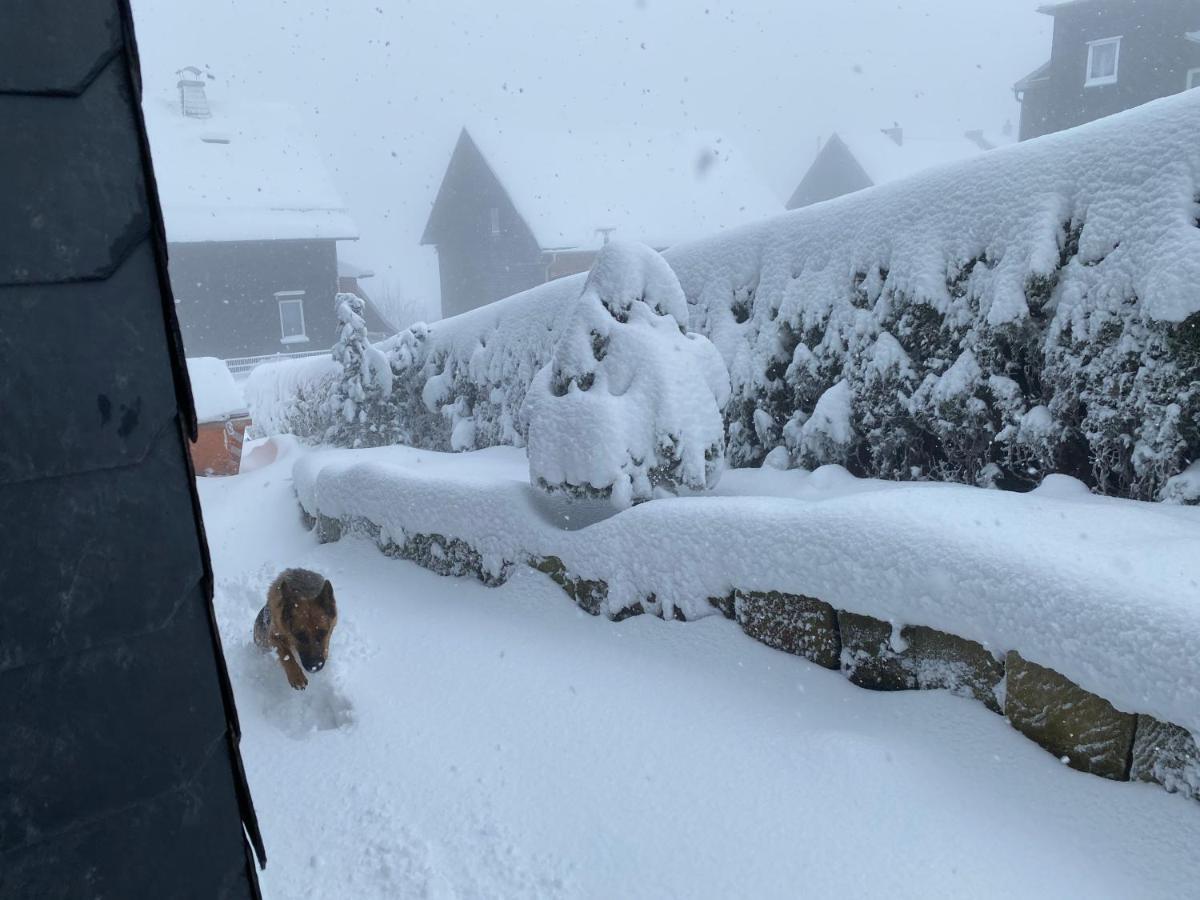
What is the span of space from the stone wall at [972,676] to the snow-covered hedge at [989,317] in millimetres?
1450

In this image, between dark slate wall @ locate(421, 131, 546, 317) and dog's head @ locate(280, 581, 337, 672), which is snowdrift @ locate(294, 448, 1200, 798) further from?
dark slate wall @ locate(421, 131, 546, 317)

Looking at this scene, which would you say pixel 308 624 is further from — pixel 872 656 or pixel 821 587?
pixel 872 656

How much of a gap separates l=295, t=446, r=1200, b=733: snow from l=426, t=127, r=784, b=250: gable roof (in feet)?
75.3

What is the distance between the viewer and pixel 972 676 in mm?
3057

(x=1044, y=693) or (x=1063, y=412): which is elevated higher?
(x=1063, y=412)

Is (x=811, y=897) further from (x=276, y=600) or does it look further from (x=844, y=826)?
(x=276, y=600)

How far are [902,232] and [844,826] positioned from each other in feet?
11.9

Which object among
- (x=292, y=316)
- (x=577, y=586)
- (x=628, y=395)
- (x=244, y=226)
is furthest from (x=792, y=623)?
(x=292, y=316)

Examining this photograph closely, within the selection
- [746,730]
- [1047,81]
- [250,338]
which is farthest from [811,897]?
[1047,81]

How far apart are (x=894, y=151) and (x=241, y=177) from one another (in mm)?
24991

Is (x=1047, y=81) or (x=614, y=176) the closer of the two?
(x=1047, y=81)

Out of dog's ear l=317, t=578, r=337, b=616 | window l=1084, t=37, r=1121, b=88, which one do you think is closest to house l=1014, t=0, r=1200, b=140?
window l=1084, t=37, r=1121, b=88

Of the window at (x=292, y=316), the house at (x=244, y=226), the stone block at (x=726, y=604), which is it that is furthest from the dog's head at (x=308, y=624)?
the window at (x=292, y=316)

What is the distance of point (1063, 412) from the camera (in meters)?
4.09
